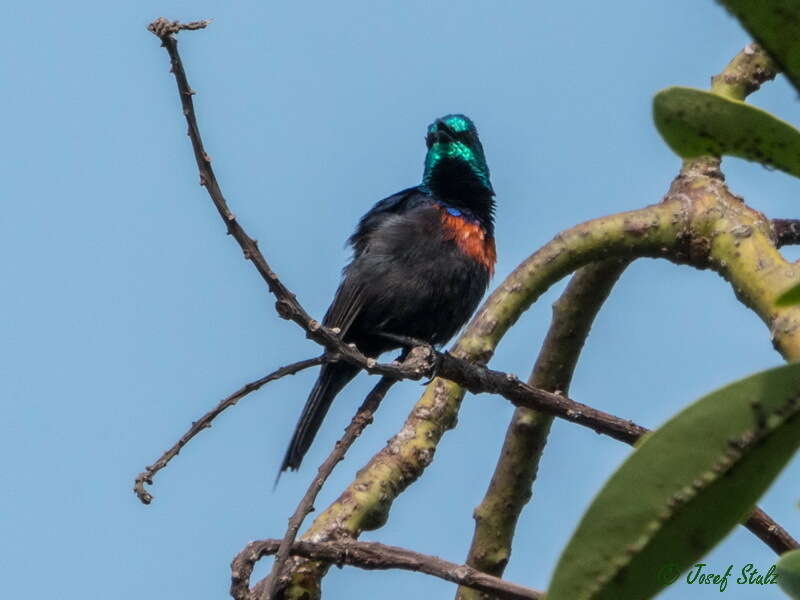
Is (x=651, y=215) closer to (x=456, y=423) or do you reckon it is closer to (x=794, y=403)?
(x=456, y=423)

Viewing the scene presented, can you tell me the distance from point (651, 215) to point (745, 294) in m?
0.70

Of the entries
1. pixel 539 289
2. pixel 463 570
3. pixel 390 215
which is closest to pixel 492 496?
pixel 539 289

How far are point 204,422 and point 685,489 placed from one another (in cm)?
173

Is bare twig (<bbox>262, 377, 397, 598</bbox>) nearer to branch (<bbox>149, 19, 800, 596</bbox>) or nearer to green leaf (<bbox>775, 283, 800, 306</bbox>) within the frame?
branch (<bbox>149, 19, 800, 596</bbox>)

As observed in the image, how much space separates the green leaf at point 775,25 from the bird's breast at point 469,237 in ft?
15.4

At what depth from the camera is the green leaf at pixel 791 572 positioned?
4.55ft

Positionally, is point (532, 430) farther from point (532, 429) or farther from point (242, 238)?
point (242, 238)

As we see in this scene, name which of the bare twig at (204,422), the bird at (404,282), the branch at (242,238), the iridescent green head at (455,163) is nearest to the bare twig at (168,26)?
the branch at (242,238)

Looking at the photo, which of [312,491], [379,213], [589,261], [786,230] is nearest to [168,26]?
[312,491]

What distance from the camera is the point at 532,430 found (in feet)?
12.8

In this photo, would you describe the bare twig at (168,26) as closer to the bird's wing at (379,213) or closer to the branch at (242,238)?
the branch at (242,238)

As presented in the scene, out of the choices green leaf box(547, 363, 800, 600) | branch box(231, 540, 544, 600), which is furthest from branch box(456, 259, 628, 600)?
green leaf box(547, 363, 800, 600)

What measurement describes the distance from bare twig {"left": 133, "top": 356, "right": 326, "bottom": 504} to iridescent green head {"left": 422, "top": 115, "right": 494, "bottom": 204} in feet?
11.5

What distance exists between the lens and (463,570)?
2.70 meters
